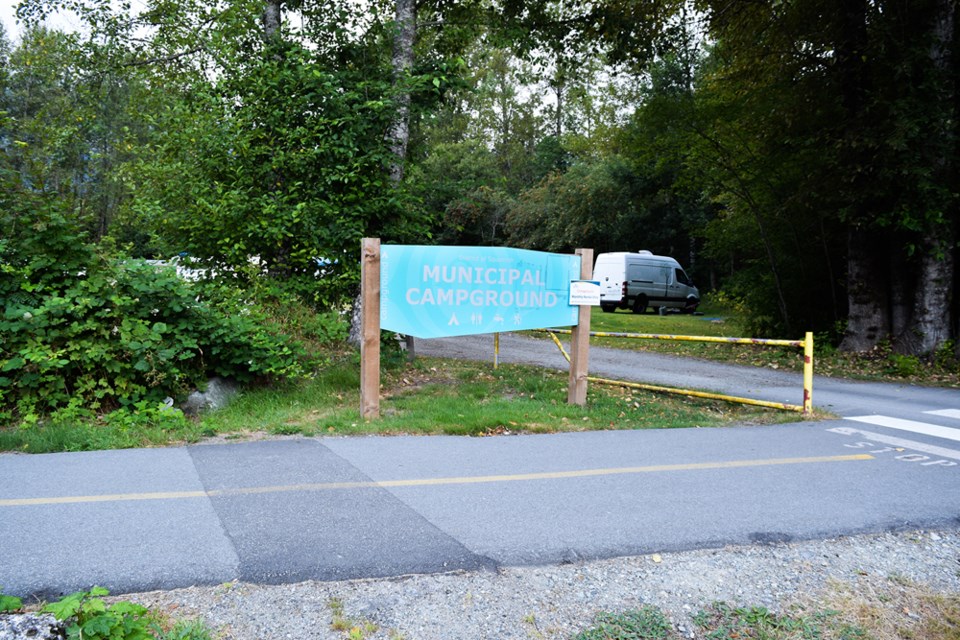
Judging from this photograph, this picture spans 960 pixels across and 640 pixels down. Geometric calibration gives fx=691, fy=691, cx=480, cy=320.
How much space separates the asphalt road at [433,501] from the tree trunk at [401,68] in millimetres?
5665

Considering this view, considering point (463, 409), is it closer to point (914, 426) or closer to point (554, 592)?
point (554, 592)

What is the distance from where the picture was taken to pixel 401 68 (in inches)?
443

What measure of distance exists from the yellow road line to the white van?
23.0 metres

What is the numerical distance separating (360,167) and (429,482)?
5939 mm

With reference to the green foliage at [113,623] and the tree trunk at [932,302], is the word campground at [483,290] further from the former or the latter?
the tree trunk at [932,302]

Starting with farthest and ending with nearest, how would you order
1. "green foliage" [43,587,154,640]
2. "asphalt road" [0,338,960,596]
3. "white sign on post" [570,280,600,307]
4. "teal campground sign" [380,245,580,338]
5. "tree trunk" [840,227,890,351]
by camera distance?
1. "tree trunk" [840,227,890,351]
2. "white sign on post" [570,280,600,307]
3. "teal campground sign" [380,245,580,338]
4. "asphalt road" [0,338,960,596]
5. "green foliage" [43,587,154,640]

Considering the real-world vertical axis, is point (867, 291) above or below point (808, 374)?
above

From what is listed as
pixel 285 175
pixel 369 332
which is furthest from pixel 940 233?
pixel 285 175

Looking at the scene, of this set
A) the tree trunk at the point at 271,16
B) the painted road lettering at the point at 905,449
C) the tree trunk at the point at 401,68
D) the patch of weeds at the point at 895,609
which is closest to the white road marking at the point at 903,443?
the painted road lettering at the point at 905,449

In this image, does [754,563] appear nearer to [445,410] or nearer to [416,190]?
[445,410]

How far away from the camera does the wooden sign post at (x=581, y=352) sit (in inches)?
352

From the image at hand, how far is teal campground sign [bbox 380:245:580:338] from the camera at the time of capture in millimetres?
7922

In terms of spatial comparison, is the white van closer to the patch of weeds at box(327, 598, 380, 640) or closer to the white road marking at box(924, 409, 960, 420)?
the white road marking at box(924, 409, 960, 420)

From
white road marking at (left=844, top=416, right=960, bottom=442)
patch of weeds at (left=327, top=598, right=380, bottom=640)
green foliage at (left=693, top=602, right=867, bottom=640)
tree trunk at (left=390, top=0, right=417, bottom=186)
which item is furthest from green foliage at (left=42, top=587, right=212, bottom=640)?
tree trunk at (left=390, top=0, right=417, bottom=186)
